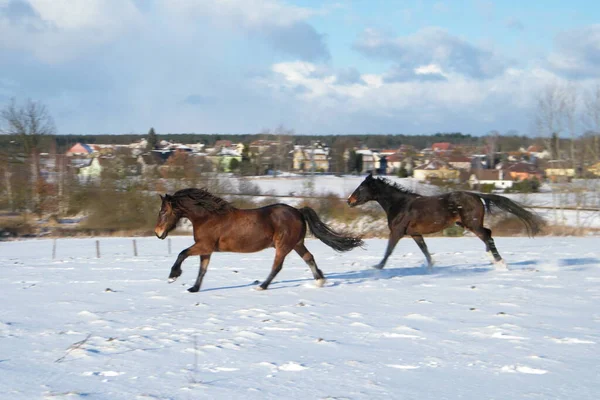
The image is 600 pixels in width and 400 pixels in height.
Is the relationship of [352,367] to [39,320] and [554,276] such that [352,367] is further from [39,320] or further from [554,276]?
[554,276]

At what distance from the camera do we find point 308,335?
279 inches

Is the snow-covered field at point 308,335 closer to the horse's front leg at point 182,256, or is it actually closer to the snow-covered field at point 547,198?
the horse's front leg at point 182,256

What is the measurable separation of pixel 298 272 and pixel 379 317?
15.6 ft

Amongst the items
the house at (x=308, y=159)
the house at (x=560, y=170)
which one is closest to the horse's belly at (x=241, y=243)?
the house at (x=560, y=170)

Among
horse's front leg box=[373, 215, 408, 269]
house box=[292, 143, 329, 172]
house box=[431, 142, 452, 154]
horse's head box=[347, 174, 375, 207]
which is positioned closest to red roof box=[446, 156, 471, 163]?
house box=[431, 142, 452, 154]

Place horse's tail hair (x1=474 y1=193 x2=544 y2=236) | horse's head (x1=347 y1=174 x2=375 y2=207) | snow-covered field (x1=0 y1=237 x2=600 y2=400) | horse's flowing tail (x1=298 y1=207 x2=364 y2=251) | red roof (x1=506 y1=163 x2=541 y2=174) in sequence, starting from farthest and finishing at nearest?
red roof (x1=506 y1=163 x2=541 y2=174) < horse's tail hair (x1=474 y1=193 x2=544 y2=236) < horse's head (x1=347 y1=174 x2=375 y2=207) < horse's flowing tail (x1=298 y1=207 x2=364 y2=251) < snow-covered field (x1=0 y1=237 x2=600 y2=400)

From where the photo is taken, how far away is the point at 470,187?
4144cm

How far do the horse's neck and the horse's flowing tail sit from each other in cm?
175

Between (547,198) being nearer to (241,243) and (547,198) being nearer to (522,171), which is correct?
(522,171)

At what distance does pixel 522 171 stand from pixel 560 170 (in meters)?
14.7

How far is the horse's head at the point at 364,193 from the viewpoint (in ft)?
42.3

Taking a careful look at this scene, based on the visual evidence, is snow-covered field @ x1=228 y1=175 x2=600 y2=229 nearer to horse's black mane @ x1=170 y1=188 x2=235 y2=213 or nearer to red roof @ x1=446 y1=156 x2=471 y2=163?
red roof @ x1=446 y1=156 x2=471 y2=163

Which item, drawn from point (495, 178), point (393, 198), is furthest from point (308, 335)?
point (495, 178)

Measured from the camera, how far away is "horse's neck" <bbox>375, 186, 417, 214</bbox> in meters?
12.5
